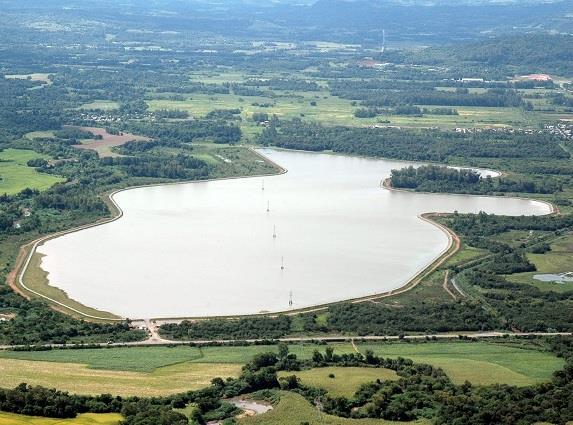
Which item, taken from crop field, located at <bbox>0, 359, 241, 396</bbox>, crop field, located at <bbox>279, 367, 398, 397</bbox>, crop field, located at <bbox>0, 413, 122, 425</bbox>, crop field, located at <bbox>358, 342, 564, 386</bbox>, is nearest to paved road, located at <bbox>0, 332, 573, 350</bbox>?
crop field, located at <bbox>358, 342, 564, 386</bbox>

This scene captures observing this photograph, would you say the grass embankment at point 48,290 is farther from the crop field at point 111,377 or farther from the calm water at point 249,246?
the crop field at point 111,377

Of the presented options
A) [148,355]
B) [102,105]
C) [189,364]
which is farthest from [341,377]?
[102,105]

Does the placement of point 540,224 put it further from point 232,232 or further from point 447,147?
point 447,147

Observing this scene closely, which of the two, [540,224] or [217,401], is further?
[540,224]

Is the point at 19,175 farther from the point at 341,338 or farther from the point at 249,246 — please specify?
the point at 341,338

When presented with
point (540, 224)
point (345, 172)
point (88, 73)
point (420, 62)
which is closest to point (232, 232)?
point (540, 224)

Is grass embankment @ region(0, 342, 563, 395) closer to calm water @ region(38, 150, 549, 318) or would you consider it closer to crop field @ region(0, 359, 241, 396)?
crop field @ region(0, 359, 241, 396)

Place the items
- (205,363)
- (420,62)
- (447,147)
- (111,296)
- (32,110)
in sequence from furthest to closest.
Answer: (420,62)
(32,110)
(447,147)
(111,296)
(205,363)
